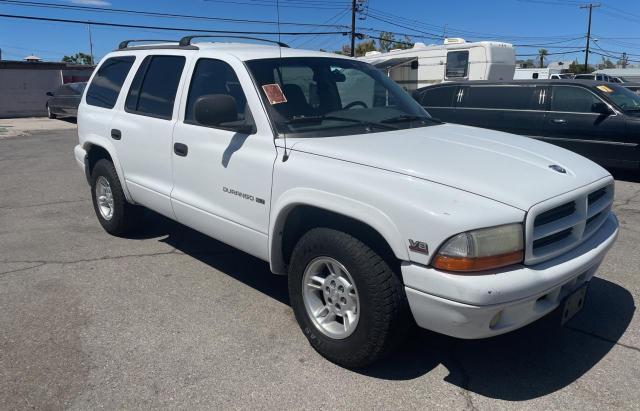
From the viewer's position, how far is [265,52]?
411cm

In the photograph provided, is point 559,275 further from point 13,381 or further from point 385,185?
point 13,381

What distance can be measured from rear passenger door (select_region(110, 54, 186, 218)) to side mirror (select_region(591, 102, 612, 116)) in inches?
279

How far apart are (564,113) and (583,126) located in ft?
1.32

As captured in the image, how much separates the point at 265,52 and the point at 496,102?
274 inches

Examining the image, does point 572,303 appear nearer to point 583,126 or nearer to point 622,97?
point 583,126

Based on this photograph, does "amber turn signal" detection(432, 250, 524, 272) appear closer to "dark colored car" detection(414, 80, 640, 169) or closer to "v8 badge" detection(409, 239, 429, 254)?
"v8 badge" detection(409, 239, 429, 254)

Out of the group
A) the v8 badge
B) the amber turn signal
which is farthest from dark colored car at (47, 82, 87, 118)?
the amber turn signal

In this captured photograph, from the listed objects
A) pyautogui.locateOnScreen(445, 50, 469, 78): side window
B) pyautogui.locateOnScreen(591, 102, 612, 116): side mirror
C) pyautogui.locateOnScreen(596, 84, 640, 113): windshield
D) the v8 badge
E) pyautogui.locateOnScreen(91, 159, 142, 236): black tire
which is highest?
pyautogui.locateOnScreen(445, 50, 469, 78): side window

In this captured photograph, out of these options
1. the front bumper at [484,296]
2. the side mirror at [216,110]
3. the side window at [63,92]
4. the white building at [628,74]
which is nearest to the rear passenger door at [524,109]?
the front bumper at [484,296]

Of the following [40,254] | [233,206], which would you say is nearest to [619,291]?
[233,206]

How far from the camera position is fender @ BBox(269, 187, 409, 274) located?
2.74 m

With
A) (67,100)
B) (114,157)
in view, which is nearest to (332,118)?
(114,157)

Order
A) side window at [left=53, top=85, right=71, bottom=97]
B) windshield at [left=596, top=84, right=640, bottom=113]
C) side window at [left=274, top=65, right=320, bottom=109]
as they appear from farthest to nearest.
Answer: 1. side window at [left=53, top=85, right=71, bottom=97]
2. windshield at [left=596, top=84, right=640, bottom=113]
3. side window at [left=274, top=65, right=320, bottom=109]

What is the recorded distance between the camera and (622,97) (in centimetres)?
901
